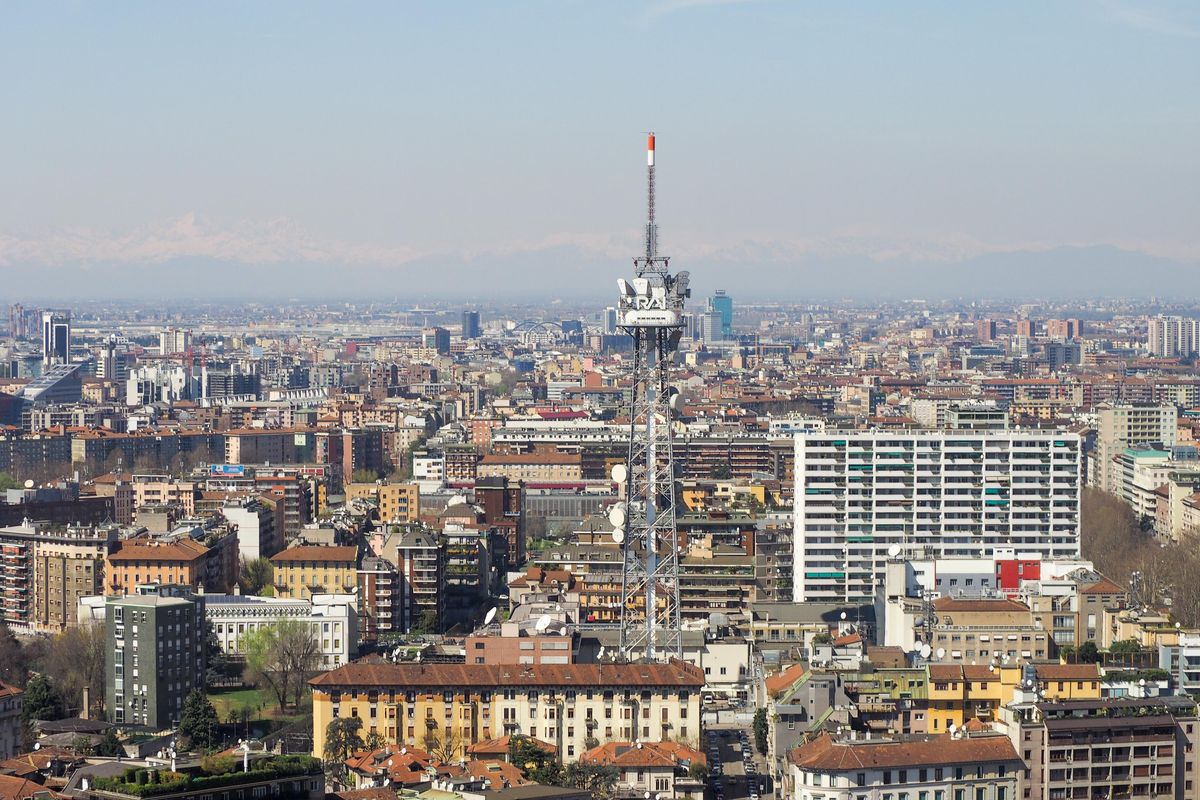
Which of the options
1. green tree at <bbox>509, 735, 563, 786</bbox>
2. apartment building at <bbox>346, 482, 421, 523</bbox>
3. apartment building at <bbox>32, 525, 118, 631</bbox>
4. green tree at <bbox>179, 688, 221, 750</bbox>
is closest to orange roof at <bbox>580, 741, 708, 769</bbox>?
green tree at <bbox>509, 735, 563, 786</bbox>

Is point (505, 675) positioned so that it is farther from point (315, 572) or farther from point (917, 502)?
point (917, 502)

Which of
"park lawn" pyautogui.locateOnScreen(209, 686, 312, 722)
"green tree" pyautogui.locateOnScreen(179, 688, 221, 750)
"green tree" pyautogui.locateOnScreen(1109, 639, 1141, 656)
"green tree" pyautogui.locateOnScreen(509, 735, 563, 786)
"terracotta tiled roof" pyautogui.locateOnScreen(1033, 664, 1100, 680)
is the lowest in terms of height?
"park lawn" pyautogui.locateOnScreen(209, 686, 312, 722)

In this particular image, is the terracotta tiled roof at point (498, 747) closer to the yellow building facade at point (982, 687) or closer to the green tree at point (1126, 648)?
the yellow building facade at point (982, 687)

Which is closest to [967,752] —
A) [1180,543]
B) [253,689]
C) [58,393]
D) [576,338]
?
[253,689]

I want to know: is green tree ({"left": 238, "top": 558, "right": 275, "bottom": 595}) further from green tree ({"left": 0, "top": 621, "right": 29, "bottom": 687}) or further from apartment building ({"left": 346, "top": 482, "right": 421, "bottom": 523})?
green tree ({"left": 0, "top": 621, "right": 29, "bottom": 687})

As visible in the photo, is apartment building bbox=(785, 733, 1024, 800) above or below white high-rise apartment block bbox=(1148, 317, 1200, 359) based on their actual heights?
below

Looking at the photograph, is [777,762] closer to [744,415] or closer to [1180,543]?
[1180,543]

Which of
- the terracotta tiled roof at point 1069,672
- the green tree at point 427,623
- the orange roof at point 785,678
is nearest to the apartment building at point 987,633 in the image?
the orange roof at point 785,678
